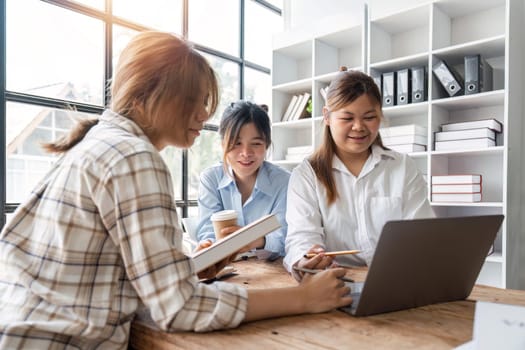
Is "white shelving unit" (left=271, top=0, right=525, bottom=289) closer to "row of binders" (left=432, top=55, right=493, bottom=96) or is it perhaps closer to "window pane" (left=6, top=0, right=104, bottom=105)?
"row of binders" (left=432, top=55, right=493, bottom=96)

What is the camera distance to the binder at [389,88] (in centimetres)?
328

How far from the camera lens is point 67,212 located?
29.4 inches

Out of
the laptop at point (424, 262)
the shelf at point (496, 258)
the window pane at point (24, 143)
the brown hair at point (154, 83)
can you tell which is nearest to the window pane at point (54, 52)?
the window pane at point (24, 143)

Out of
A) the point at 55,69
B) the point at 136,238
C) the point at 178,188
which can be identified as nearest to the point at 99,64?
the point at 55,69

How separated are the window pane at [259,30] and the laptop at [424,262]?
4118mm

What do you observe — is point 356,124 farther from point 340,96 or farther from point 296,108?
point 296,108

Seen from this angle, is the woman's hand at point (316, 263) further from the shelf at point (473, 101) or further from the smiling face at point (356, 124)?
the shelf at point (473, 101)

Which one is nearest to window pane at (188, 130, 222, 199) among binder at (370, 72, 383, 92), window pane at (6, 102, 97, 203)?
window pane at (6, 102, 97, 203)

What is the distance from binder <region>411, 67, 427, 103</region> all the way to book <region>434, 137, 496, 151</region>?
14.1 inches

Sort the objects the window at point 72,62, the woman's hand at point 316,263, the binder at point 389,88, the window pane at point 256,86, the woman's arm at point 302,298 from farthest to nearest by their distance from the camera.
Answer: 1. the window pane at point 256,86
2. the binder at point 389,88
3. the window at point 72,62
4. the woman's hand at point 316,263
5. the woman's arm at point 302,298

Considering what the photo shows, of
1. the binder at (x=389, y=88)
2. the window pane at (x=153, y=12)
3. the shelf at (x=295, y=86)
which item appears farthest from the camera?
the shelf at (x=295, y=86)

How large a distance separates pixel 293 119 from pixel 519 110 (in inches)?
73.2

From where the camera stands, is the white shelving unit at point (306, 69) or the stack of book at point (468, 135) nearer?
the stack of book at point (468, 135)

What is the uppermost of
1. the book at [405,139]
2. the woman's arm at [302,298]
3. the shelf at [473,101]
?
the shelf at [473,101]
